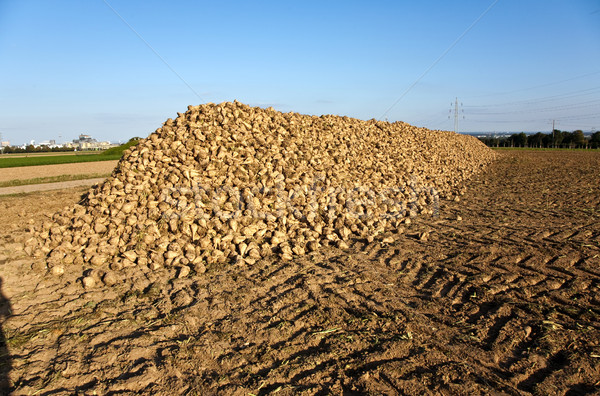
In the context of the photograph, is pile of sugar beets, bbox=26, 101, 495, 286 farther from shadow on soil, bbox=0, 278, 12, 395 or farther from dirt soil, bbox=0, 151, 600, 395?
shadow on soil, bbox=0, 278, 12, 395

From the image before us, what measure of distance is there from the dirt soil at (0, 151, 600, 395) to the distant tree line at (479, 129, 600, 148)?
56213mm

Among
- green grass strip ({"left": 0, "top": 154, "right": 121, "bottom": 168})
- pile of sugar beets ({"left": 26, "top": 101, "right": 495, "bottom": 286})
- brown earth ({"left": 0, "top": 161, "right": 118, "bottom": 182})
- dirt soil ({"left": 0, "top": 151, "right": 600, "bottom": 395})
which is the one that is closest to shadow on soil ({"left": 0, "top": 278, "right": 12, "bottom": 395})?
dirt soil ({"left": 0, "top": 151, "right": 600, "bottom": 395})

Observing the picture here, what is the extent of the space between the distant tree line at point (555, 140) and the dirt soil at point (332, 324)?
184 ft

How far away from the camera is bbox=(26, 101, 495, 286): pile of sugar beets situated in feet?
17.0

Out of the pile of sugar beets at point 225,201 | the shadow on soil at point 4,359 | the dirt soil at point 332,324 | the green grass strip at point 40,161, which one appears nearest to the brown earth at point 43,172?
the green grass strip at point 40,161

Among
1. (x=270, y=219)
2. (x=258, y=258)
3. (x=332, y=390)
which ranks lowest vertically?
(x=332, y=390)

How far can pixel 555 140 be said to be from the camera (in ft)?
170

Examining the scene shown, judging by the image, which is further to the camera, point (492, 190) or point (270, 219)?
point (492, 190)

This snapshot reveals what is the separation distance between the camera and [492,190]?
11.0 m

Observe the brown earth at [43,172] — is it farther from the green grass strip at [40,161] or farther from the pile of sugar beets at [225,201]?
the pile of sugar beets at [225,201]

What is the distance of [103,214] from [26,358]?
3067 mm

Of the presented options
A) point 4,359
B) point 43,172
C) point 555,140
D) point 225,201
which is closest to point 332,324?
point 4,359

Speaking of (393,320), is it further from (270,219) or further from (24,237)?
(24,237)

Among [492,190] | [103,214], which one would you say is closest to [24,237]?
[103,214]
